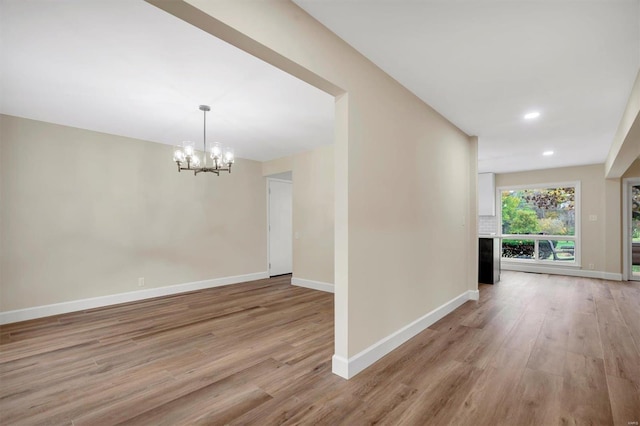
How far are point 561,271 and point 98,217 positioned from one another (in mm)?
9513

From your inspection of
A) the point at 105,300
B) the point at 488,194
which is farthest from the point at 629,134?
the point at 105,300

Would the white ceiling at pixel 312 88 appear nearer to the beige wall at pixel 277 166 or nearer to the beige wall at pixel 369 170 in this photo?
the beige wall at pixel 369 170

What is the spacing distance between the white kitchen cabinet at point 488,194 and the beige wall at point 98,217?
6.37 metres

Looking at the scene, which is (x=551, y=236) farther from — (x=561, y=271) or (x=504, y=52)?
(x=504, y=52)

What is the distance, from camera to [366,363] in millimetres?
2465

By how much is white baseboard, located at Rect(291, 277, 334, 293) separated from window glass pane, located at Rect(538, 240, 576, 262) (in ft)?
18.9

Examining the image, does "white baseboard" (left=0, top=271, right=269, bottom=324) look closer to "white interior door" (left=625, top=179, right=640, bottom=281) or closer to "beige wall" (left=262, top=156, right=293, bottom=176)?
"beige wall" (left=262, top=156, right=293, bottom=176)

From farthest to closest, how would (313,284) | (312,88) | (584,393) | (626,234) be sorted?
(626,234), (313,284), (312,88), (584,393)

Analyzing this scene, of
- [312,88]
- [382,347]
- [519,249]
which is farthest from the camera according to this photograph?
[519,249]

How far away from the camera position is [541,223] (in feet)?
24.0

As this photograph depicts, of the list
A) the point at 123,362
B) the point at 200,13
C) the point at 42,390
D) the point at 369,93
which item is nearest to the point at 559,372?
the point at 369,93

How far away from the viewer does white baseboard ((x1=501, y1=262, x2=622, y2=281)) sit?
636cm

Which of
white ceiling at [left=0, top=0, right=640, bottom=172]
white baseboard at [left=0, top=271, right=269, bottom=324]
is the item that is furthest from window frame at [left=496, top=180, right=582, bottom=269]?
white baseboard at [left=0, top=271, right=269, bottom=324]

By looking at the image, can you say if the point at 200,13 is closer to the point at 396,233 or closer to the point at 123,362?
the point at 396,233
